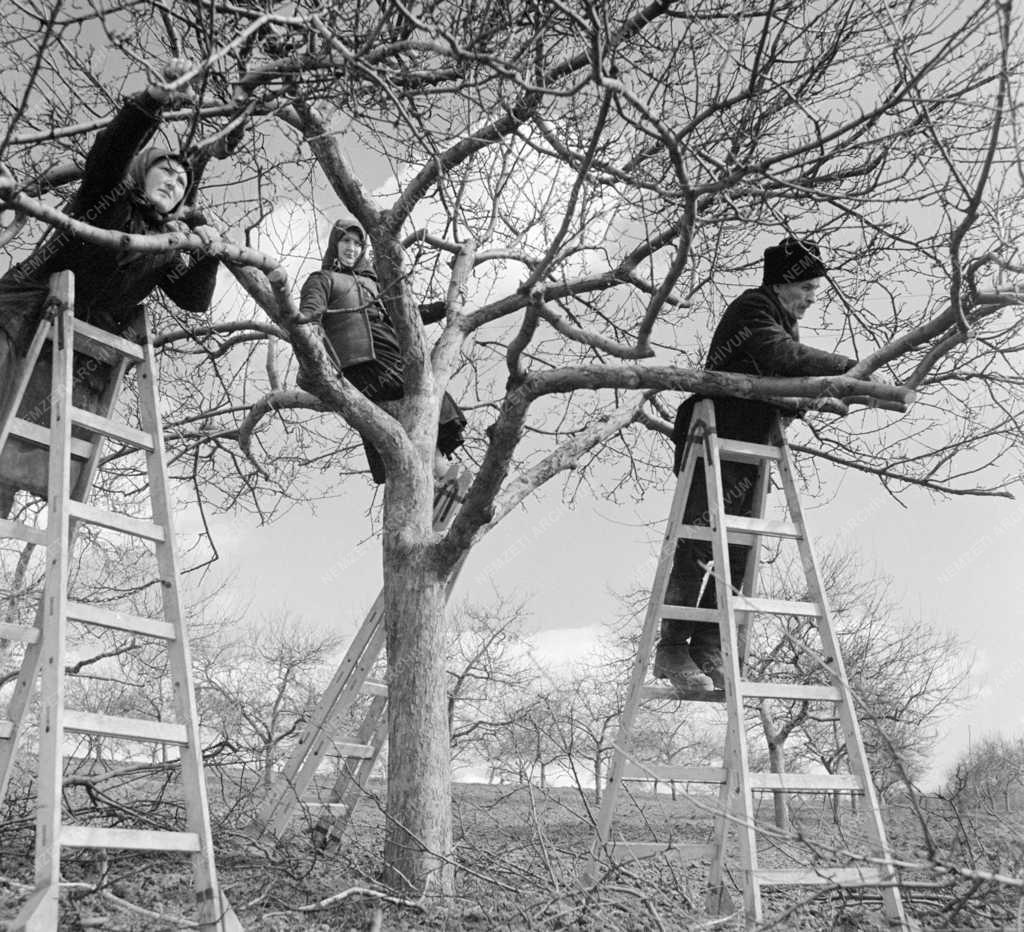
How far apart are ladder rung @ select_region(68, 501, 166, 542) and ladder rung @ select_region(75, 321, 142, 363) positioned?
31.5 inches

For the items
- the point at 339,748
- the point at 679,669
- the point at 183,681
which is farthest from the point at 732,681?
the point at 339,748

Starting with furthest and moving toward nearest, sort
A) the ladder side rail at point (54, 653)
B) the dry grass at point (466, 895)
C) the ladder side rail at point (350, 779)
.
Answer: the ladder side rail at point (350, 779) → the dry grass at point (466, 895) → the ladder side rail at point (54, 653)

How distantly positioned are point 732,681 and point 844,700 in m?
0.55

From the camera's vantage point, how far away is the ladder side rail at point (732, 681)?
359 cm

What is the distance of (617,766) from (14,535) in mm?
2892

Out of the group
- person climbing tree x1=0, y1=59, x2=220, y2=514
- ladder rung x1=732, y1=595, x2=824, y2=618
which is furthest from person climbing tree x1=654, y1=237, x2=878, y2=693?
person climbing tree x1=0, y1=59, x2=220, y2=514

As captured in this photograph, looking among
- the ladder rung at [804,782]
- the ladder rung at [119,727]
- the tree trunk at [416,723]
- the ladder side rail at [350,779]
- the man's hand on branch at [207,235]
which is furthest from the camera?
the ladder side rail at [350,779]

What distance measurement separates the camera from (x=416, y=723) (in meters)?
5.09

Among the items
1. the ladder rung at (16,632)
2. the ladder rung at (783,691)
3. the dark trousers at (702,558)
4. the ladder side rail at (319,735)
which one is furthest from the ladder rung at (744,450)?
the ladder rung at (16,632)

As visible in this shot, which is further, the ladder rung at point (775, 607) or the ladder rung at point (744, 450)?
the ladder rung at point (744, 450)

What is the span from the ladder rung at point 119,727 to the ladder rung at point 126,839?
0.33m

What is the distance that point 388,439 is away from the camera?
5.58m

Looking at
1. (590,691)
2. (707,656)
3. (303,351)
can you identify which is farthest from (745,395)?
(590,691)

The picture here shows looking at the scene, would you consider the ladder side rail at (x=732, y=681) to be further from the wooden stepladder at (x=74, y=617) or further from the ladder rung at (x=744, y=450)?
the wooden stepladder at (x=74, y=617)
